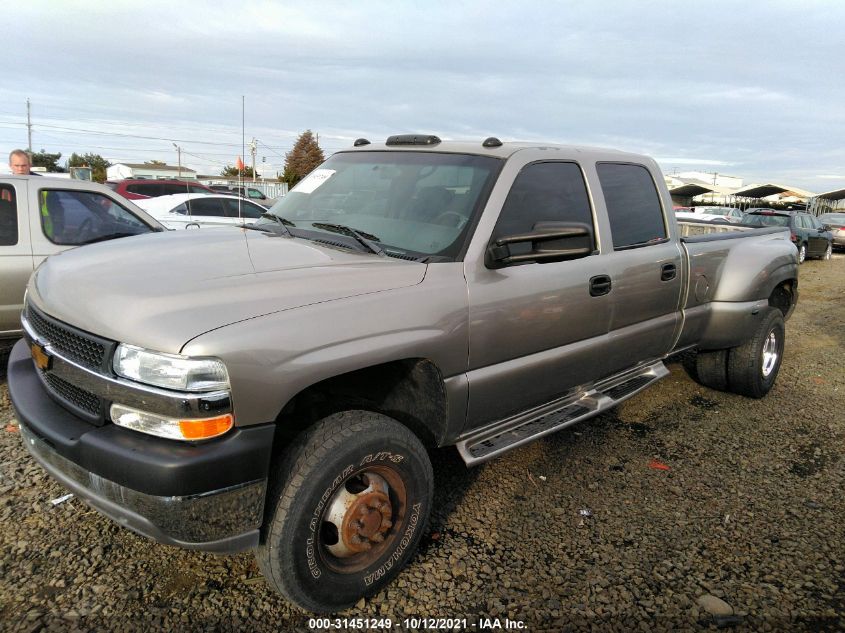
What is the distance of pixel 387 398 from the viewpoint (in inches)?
106

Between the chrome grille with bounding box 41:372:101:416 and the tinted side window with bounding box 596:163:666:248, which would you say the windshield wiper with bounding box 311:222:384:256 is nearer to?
the chrome grille with bounding box 41:372:101:416

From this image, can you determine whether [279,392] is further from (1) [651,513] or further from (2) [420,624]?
(1) [651,513]

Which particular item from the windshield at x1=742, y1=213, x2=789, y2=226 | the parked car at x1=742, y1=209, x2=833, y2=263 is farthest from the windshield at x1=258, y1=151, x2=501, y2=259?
the parked car at x1=742, y1=209, x2=833, y2=263

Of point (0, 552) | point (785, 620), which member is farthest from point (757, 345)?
point (0, 552)

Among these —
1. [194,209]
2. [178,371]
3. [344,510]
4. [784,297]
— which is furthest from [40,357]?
[194,209]

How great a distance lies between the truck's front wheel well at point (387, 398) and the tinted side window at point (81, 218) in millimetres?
3538

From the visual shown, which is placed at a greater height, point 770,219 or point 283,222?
point 283,222

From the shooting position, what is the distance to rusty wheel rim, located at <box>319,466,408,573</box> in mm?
2340

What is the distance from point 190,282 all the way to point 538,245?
1585mm

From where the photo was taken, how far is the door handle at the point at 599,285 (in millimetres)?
3324

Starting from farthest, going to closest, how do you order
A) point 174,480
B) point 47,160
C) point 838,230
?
point 47,160 < point 838,230 < point 174,480

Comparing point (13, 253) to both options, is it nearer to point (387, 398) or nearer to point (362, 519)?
point (387, 398)

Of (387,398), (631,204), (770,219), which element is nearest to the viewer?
(387,398)

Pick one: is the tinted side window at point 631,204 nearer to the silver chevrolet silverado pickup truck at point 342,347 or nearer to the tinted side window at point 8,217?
the silver chevrolet silverado pickup truck at point 342,347
